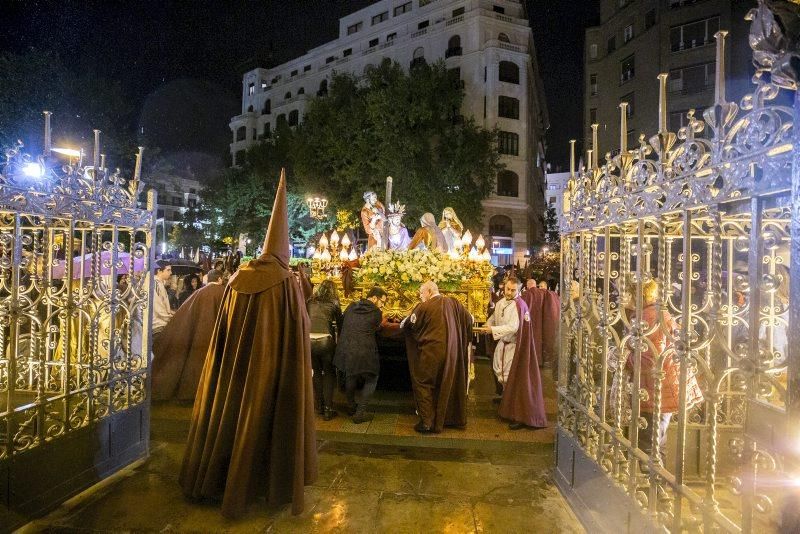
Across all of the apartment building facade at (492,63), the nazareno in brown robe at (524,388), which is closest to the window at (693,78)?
the apartment building facade at (492,63)

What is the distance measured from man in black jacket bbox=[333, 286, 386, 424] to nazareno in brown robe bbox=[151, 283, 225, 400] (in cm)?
216

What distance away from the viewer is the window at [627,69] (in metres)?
30.9

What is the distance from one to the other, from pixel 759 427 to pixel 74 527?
4839 millimetres

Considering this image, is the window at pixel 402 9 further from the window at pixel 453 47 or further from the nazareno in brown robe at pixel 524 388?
the nazareno in brown robe at pixel 524 388

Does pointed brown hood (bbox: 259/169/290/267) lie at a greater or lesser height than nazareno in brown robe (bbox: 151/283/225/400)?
greater

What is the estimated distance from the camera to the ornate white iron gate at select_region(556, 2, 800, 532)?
2.16 metres

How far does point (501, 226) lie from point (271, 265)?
32151mm

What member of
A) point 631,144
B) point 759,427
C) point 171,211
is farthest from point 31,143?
point 171,211

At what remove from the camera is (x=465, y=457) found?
17.7 ft

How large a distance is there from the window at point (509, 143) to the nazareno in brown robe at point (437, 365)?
30389 millimetres

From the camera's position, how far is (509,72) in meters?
34.6

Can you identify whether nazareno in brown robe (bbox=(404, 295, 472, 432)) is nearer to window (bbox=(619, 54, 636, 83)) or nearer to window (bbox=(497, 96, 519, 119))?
window (bbox=(497, 96, 519, 119))

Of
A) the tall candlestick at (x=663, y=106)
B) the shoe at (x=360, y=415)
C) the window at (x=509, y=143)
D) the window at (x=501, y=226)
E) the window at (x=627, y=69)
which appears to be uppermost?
the window at (x=627, y=69)

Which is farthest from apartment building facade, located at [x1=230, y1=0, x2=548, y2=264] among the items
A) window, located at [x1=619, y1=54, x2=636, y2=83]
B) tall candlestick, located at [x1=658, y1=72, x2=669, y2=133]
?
tall candlestick, located at [x1=658, y1=72, x2=669, y2=133]
